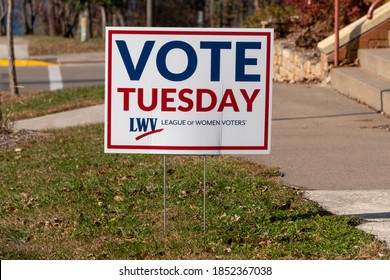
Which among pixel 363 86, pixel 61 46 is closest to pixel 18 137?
pixel 363 86

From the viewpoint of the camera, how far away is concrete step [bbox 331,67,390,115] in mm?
12645

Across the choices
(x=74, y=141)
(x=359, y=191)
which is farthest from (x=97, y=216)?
(x=74, y=141)

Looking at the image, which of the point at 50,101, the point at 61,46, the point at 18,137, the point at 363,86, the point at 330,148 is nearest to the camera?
the point at 330,148

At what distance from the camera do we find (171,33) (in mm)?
6727

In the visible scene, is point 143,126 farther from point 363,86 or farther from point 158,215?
point 363,86

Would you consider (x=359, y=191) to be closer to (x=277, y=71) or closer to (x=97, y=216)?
(x=97, y=216)

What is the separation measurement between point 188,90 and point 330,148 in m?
4.03

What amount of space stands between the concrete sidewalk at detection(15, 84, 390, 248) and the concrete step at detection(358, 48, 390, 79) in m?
0.62

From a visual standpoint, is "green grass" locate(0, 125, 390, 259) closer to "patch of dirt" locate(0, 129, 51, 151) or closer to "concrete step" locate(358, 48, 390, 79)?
"patch of dirt" locate(0, 129, 51, 151)

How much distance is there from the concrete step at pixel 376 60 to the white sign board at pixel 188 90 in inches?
278

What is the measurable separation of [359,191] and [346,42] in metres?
7.14

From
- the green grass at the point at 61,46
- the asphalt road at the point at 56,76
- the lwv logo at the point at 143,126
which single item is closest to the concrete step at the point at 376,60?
the lwv logo at the point at 143,126

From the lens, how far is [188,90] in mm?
6797

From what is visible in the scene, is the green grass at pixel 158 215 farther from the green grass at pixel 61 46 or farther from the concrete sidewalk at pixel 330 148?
the green grass at pixel 61 46
